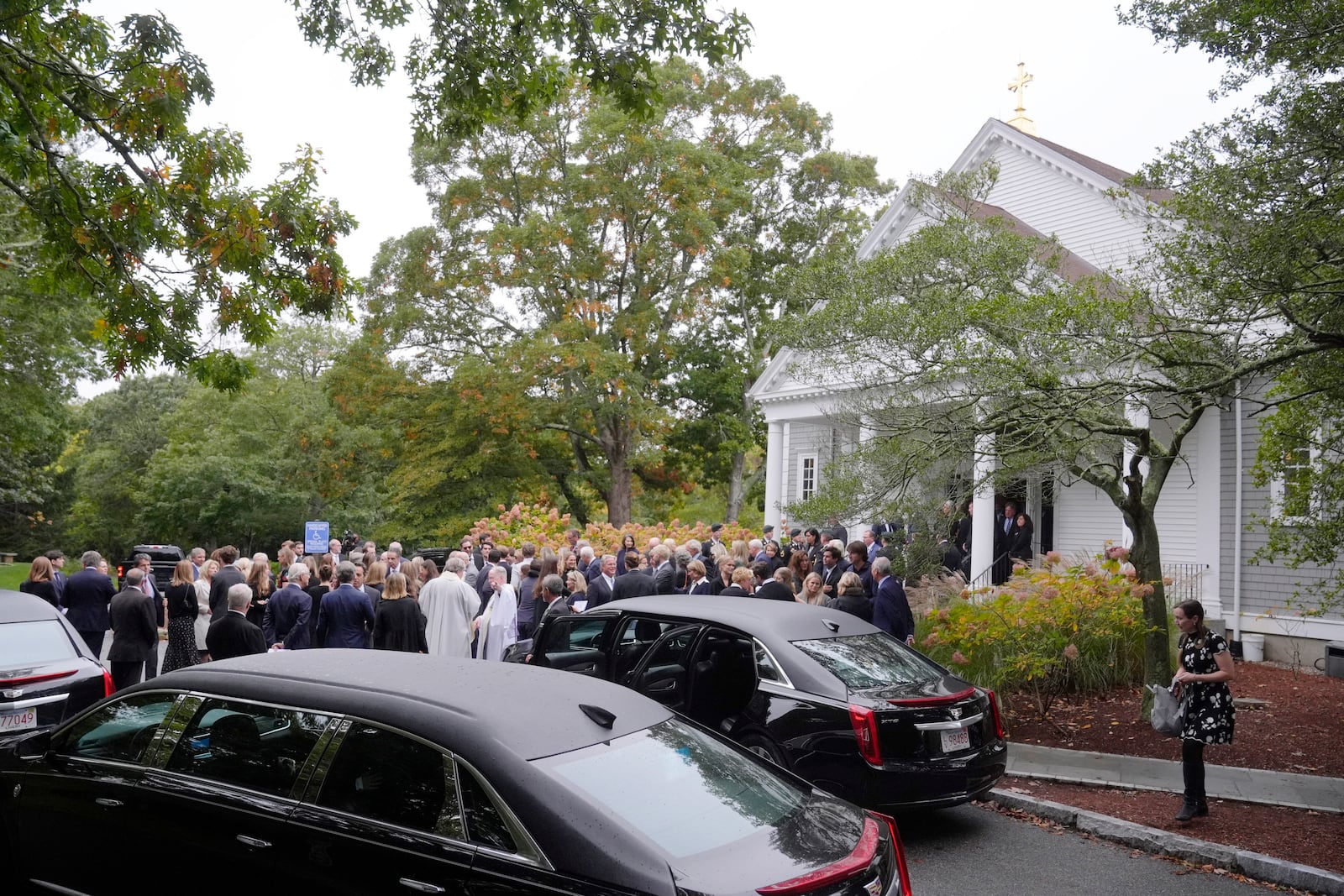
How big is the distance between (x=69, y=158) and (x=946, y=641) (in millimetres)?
10925

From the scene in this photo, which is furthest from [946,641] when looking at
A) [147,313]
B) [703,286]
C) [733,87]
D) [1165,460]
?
[733,87]

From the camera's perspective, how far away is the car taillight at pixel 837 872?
316 centimetres

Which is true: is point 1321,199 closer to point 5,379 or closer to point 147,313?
point 147,313

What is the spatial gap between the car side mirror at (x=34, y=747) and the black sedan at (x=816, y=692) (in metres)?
3.73

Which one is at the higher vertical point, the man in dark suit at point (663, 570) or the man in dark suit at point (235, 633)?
the man in dark suit at point (663, 570)

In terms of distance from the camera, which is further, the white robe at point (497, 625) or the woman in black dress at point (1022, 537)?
the woman in black dress at point (1022, 537)

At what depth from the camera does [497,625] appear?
40.9 feet

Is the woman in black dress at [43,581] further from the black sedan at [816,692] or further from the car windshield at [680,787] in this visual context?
the car windshield at [680,787]

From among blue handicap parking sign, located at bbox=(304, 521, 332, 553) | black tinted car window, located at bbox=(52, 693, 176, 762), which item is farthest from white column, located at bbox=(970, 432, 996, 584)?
black tinted car window, located at bbox=(52, 693, 176, 762)

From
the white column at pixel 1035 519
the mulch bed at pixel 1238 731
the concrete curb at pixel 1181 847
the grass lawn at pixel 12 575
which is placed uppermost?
the white column at pixel 1035 519

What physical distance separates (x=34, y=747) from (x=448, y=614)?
6.82m

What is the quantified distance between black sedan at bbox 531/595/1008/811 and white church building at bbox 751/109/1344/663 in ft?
17.3

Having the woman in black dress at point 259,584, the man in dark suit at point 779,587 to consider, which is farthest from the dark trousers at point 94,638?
the man in dark suit at point 779,587

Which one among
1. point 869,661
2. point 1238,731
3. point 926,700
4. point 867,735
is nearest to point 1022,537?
point 1238,731
